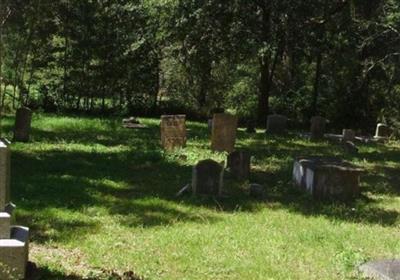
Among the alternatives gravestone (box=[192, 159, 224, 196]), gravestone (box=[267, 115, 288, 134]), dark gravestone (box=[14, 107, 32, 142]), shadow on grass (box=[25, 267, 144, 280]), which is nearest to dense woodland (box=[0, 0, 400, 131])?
gravestone (box=[267, 115, 288, 134])

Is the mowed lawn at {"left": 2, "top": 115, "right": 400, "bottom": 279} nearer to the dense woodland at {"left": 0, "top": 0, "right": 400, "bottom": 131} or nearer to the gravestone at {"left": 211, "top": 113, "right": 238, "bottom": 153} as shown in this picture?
the gravestone at {"left": 211, "top": 113, "right": 238, "bottom": 153}

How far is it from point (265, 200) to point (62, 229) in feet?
13.0

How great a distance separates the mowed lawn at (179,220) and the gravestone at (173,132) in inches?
29.9

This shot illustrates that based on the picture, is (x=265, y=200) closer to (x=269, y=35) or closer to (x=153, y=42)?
(x=269, y=35)

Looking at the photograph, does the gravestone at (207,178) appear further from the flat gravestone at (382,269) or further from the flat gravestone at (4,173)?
the flat gravestone at (4,173)

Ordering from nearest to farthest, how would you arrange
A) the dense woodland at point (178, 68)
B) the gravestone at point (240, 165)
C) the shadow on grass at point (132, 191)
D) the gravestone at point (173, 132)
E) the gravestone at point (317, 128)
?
the shadow on grass at point (132, 191) → the gravestone at point (240, 165) → the gravestone at point (173, 132) → the gravestone at point (317, 128) → the dense woodland at point (178, 68)

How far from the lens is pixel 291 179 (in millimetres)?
13867

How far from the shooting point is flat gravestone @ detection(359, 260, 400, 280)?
693 centimetres

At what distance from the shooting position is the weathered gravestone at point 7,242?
632cm

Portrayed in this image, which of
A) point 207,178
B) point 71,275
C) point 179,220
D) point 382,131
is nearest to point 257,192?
point 207,178

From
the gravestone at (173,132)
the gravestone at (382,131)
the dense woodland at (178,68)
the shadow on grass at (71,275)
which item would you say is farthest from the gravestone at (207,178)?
the gravestone at (382,131)

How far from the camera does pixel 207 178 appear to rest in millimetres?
11477

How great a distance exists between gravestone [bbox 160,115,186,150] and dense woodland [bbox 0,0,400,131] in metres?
7.07

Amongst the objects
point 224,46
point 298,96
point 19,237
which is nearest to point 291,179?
point 19,237
